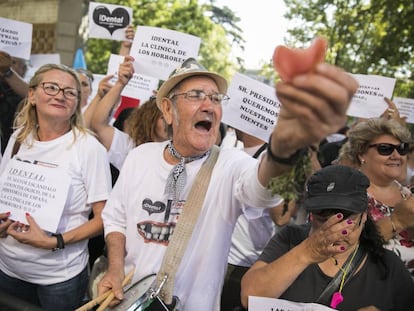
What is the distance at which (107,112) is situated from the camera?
3299 mm

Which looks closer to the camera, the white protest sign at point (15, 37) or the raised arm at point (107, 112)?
the raised arm at point (107, 112)

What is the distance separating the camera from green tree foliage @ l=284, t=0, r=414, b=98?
1303 cm

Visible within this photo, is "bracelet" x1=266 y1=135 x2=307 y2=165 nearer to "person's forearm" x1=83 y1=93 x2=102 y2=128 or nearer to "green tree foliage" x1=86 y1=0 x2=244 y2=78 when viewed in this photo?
"person's forearm" x1=83 y1=93 x2=102 y2=128

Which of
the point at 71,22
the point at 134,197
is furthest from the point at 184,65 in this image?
the point at 71,22

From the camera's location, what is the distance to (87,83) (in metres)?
4.62

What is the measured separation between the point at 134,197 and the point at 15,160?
2.69 feet

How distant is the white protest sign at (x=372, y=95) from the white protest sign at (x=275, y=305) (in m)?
2.20

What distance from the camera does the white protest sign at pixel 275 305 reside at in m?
1.85

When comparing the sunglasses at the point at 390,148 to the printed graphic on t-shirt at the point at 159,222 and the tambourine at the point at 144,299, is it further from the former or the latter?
the tambourine at the point at 144,299

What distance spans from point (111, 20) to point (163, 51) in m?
1.01

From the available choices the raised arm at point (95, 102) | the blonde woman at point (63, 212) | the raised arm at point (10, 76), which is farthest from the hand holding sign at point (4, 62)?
the blonde woman at point (63, 212)

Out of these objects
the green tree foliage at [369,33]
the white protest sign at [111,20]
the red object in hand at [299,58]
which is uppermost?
the green tree foliage at [369,33]

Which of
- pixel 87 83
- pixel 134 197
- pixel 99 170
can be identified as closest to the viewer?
pixel 134 197

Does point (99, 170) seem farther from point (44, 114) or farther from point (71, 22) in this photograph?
point (71, 22)
